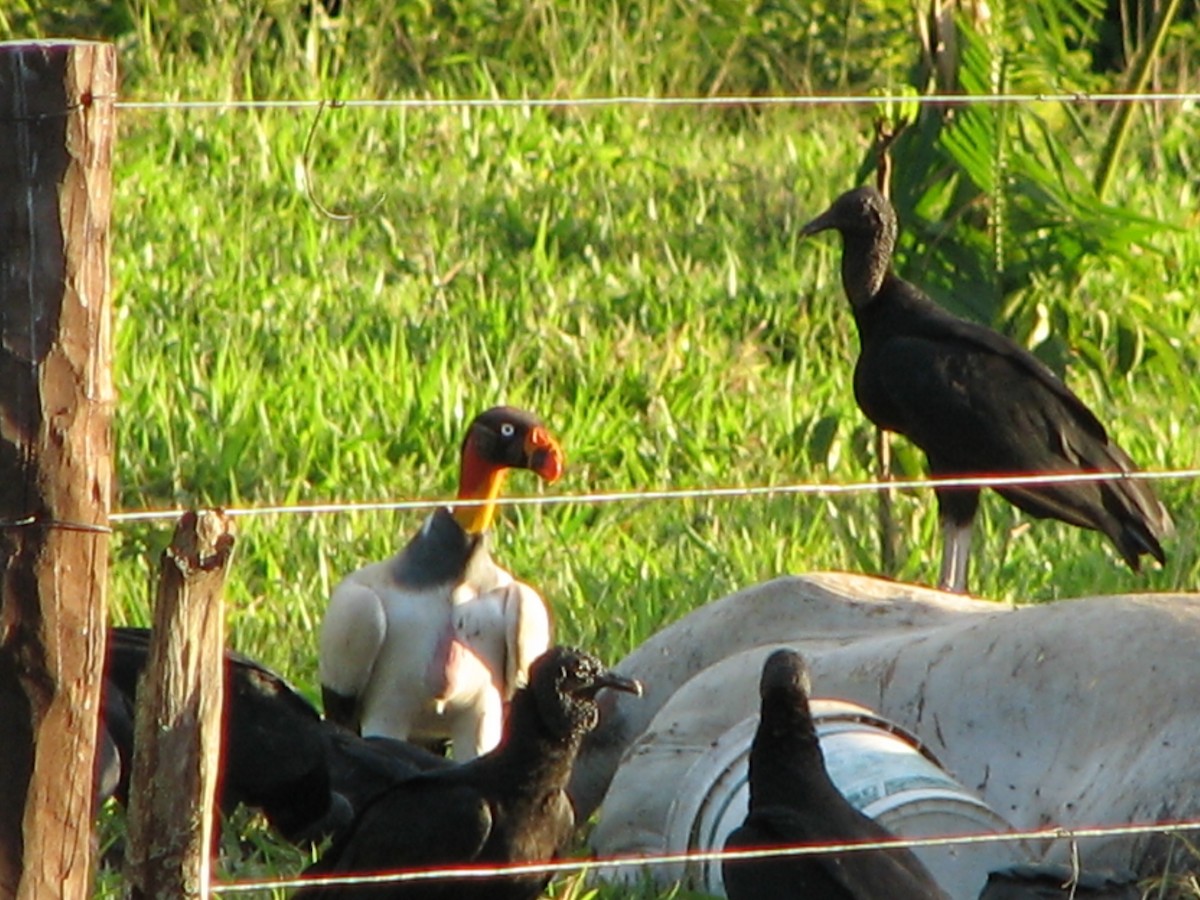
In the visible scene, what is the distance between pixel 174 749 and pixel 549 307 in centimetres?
518

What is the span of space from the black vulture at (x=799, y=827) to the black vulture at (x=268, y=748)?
859mm

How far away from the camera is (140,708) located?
230 centimetres

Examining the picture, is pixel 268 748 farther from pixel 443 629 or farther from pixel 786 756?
pixel 786 756

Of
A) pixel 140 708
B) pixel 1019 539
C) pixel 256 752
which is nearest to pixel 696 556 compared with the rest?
pixel 1019 539

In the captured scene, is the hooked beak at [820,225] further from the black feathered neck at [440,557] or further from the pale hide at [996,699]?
the black feathered neck at [440,557]

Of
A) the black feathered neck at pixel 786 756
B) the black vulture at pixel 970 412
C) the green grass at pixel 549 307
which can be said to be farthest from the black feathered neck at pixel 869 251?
the black feathered neck at pixel 786 756

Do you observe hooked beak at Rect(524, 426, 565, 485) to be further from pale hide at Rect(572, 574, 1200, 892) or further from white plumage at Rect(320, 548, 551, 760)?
pale hide at Rect(572, 574, 1200, 892)

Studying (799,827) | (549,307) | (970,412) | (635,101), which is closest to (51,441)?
(635,101)

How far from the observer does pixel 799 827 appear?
3.21 meters

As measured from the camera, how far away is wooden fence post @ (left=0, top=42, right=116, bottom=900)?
2232 mm

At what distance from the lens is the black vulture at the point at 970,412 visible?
4.98 metres

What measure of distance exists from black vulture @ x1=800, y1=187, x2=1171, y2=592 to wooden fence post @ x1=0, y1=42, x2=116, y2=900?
9.79ft

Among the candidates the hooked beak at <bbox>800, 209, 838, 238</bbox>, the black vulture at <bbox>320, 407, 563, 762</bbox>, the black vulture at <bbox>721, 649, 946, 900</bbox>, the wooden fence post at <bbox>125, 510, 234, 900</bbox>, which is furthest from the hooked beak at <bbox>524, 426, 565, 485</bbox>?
the wooden fence post at <bbox>125, 510, 234, 900</bbox>

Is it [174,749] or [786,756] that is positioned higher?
[174,749]
